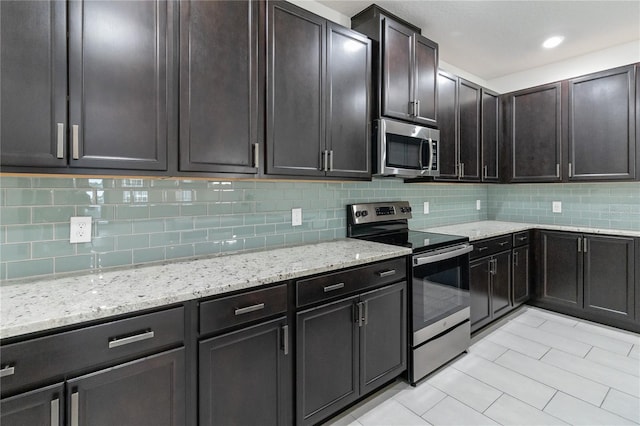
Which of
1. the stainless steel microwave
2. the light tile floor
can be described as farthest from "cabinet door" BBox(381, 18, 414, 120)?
the light tile floor

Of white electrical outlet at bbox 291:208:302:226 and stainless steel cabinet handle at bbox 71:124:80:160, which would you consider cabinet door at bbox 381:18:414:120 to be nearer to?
white electrical outlet at bbox 291:208:302:226

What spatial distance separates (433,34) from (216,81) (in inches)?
86.8

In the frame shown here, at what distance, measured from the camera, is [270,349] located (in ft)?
4.85

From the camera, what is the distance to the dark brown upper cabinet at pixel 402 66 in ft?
7.62

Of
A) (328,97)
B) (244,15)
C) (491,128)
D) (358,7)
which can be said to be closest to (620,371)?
(491,128)

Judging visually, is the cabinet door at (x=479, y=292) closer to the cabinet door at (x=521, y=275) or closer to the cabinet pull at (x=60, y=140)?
the cabinet door at (x=521, y=275)

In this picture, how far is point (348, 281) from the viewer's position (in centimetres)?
177

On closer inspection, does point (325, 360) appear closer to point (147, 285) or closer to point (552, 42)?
point (147, 285)

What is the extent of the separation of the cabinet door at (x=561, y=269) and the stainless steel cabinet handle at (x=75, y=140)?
4.08 metres

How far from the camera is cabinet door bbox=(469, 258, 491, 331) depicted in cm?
274

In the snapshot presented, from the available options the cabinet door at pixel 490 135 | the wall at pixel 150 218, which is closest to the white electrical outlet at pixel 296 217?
the wall at pixel 150 218

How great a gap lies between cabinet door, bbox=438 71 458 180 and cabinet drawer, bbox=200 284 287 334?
2.10 meters

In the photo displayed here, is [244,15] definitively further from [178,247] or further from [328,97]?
[178,247]

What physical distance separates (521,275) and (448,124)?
1.81m
